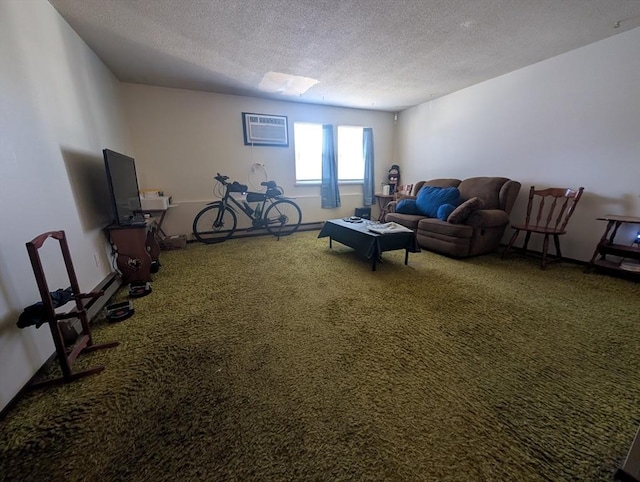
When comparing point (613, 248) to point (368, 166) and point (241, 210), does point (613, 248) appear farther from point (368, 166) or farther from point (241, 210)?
point (241, 210)

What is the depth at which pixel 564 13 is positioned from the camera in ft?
6.81

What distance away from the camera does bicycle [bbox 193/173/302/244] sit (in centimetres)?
399

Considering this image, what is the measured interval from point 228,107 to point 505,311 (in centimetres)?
456

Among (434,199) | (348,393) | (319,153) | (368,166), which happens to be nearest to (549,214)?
(434,199)

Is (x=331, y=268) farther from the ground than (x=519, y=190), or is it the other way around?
(x=519, y=190)

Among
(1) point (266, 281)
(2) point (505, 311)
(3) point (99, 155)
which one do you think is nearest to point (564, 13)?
(2) point (505, 311)

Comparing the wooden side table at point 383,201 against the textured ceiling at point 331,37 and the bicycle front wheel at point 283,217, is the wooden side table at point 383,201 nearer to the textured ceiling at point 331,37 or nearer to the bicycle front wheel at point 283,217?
the bicycle front wheel at point 283,217

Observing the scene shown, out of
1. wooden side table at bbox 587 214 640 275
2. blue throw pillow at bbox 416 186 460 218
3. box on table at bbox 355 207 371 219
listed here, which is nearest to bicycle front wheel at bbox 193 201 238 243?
box on table at bbox 355 207 371 219

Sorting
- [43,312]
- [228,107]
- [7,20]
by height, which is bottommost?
[43,312]

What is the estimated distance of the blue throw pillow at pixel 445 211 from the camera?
3271 millimetres

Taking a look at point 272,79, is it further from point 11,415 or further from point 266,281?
point 11,415

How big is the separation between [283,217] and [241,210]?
757 mm

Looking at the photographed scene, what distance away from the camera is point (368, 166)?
524 centimetres

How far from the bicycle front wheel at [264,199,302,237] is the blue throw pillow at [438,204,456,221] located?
7.96 feet
